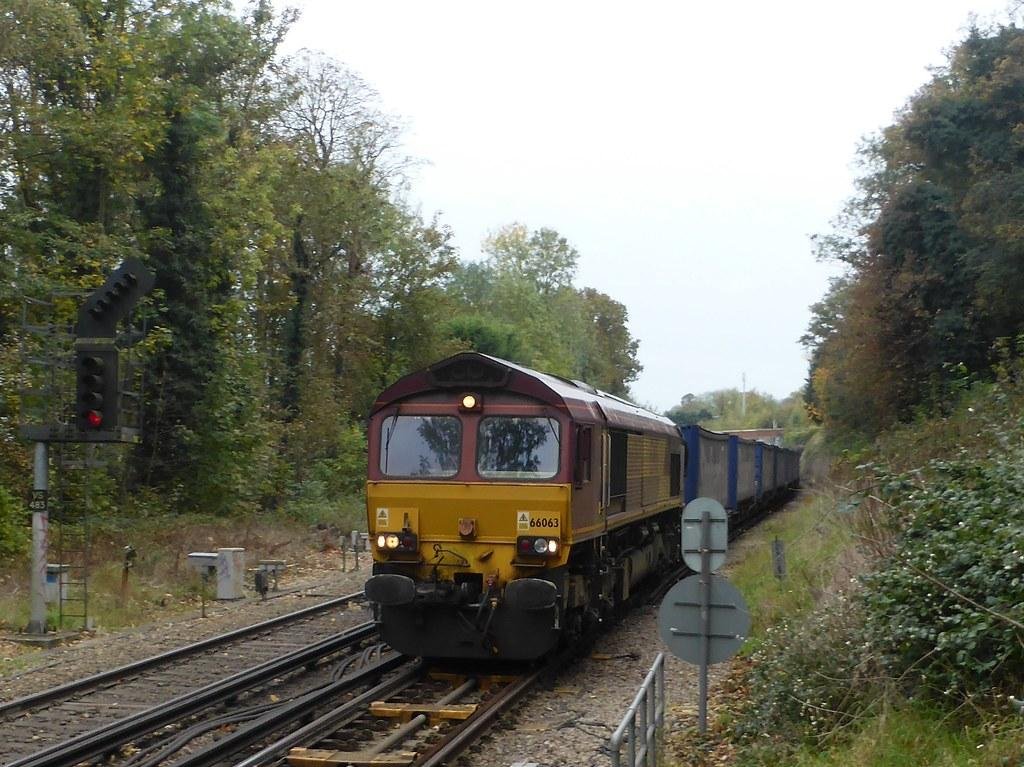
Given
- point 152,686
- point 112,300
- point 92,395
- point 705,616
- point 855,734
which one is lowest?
point 152,686

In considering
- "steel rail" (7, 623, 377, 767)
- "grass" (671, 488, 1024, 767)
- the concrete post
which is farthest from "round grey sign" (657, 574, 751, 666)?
the concrete post

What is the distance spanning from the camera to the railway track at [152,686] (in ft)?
31.7

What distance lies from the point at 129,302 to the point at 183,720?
688cm

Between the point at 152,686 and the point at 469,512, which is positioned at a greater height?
the point at 469,512

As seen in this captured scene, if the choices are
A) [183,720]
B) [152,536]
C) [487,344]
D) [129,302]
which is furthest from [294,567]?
[487,344]

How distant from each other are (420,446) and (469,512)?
0.92m

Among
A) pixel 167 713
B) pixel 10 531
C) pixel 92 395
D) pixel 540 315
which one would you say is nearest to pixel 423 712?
pixel 167 713

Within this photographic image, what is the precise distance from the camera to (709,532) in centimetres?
966

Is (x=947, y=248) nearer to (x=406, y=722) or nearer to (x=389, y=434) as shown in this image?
(x=389, y=434)

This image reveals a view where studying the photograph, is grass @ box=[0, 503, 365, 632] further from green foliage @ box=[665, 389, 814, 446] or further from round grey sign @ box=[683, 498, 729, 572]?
green foliage @ box=[665, 389, 814, 446]

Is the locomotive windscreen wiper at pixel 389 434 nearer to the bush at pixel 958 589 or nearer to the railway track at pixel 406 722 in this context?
the railway track at pixel 406 722

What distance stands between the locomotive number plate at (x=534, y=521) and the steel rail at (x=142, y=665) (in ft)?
14.0

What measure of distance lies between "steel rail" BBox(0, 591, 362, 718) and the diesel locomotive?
265cm

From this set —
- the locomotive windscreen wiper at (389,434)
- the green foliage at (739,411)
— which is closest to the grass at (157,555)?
the locomotive windscreen wiper at (389,434)
